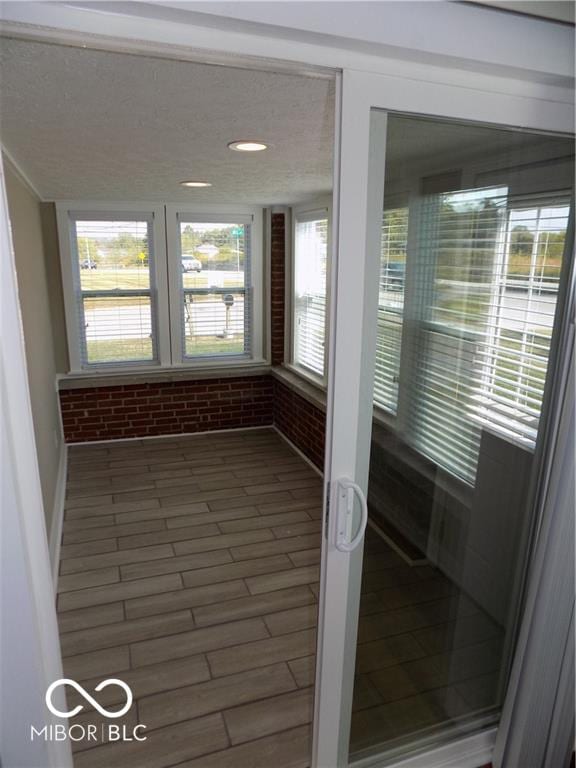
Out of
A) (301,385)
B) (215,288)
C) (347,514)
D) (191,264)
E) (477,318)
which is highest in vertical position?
(191,264)

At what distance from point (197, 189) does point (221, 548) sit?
103 inches

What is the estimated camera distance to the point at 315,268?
458cm

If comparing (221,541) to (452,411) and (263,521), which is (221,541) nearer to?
(263,521)

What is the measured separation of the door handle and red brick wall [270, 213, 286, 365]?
12.9 ft

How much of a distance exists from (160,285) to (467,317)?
3911mm

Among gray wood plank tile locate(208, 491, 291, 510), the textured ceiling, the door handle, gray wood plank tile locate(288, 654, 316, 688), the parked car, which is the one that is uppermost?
the textured ceiling

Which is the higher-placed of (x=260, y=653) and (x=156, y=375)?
(x=156, y=375)

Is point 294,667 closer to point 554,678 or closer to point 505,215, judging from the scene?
point 554,678

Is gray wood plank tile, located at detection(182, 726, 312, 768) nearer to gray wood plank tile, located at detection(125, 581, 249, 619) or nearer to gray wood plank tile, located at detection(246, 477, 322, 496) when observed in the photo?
gray wood plank tile, located at detection(125, 581, 249, 619)

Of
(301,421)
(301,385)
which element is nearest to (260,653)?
(301,421)

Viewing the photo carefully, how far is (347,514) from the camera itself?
145cm

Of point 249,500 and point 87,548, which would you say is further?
point 249,500

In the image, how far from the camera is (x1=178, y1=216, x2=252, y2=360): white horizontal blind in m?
5.03

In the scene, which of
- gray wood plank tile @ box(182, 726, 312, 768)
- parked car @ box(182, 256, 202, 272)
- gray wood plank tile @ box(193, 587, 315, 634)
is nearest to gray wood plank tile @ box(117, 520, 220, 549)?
gray wood plank tile @ box(193, 587, 315, 634)
